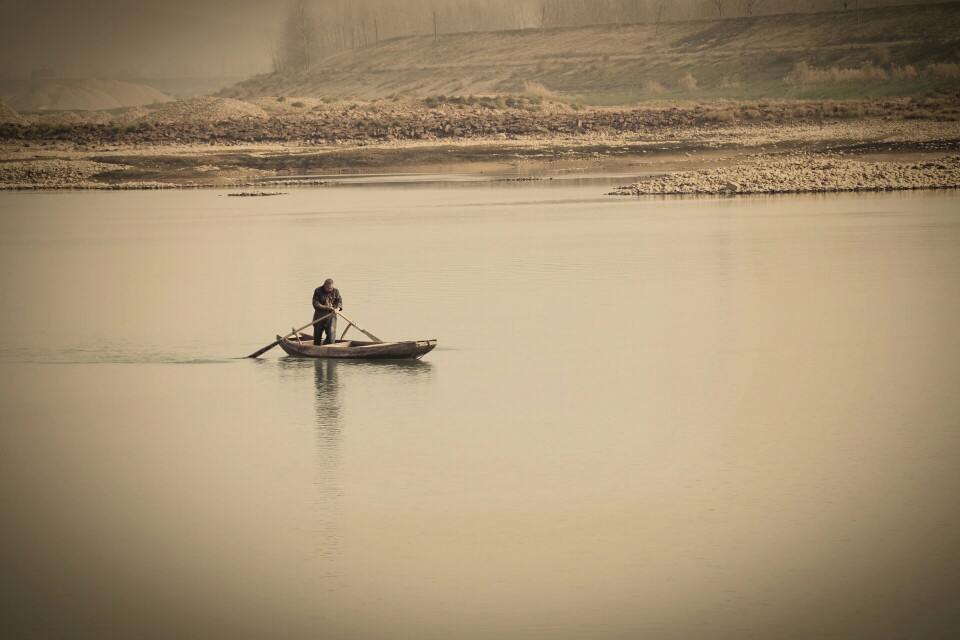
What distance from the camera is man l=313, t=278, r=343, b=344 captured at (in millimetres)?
21188

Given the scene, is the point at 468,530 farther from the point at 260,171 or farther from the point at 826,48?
the point at 826,48

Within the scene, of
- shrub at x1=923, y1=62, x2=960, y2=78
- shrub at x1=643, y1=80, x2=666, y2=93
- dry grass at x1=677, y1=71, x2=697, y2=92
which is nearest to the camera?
Result: shrub at x1=923, y1=62, x2=960, y2=78

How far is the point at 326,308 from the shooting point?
21094 millimetres

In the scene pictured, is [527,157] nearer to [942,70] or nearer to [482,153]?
[482,153]

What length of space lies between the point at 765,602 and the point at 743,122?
261 feet

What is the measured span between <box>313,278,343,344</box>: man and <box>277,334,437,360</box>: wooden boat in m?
0.25

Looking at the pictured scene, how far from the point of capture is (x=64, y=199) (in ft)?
191

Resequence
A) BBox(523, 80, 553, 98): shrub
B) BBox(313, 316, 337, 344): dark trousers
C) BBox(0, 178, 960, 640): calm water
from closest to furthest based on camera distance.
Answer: BBox(0, 178, 960, 640): calm water
BBox(313, 316, 337, 344): dark trousers
BBox(523, 80, 553, 98): shrub

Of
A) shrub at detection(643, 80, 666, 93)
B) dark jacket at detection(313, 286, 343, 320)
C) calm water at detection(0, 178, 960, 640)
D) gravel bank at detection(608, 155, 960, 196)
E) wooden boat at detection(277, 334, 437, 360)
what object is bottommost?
calm water at detection(0, 178, 960, 640)

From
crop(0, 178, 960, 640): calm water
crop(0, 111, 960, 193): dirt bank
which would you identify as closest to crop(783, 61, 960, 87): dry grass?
crop(0, 111, 960, 193): dirt bank

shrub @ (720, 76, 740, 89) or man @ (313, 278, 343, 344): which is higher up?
shrub @ (720, 76, 740, 89)

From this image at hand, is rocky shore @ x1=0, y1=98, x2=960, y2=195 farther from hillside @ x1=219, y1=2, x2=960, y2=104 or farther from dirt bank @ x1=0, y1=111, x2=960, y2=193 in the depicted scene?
hillside @ x1=219, y1=2, x2=960, y2=104

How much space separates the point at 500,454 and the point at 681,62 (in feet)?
467

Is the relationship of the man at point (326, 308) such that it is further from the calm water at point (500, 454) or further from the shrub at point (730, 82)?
the shrub at point (730, 82)
